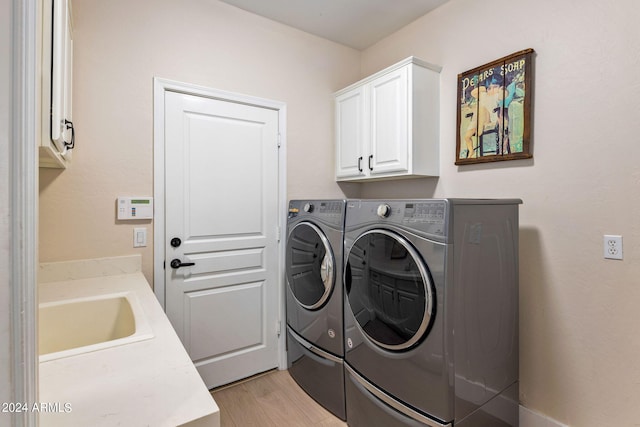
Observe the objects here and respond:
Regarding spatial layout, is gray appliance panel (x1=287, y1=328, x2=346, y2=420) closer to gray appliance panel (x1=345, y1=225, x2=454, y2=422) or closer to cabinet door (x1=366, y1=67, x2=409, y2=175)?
gray appliance panel (x1=345, y1=225, x2=454, y2=422)

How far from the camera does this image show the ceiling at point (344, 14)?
2.30m

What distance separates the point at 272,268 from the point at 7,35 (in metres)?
2.27

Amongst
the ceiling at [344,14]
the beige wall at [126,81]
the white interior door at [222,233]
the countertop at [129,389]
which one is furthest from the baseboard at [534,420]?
the ceiling at [344,14]

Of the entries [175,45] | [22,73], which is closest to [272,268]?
[175,45]

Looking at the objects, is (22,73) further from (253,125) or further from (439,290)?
(253,125)

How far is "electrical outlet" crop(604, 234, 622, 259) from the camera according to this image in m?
1.53

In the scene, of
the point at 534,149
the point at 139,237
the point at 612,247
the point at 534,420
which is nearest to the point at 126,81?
the point at 139,237

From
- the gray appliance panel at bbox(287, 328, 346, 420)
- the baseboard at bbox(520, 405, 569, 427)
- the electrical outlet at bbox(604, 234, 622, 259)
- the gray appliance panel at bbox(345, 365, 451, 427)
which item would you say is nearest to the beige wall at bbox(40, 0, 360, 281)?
the gray appliance panel at bbox(287, 328, 346, 420)

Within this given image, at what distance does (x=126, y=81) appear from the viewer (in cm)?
199

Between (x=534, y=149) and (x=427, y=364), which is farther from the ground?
(x=534, y=149)

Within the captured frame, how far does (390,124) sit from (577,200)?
118 cm

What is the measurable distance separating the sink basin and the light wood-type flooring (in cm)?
91

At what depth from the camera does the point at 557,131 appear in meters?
1.73

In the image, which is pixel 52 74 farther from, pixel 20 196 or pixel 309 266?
pixel 309 266
